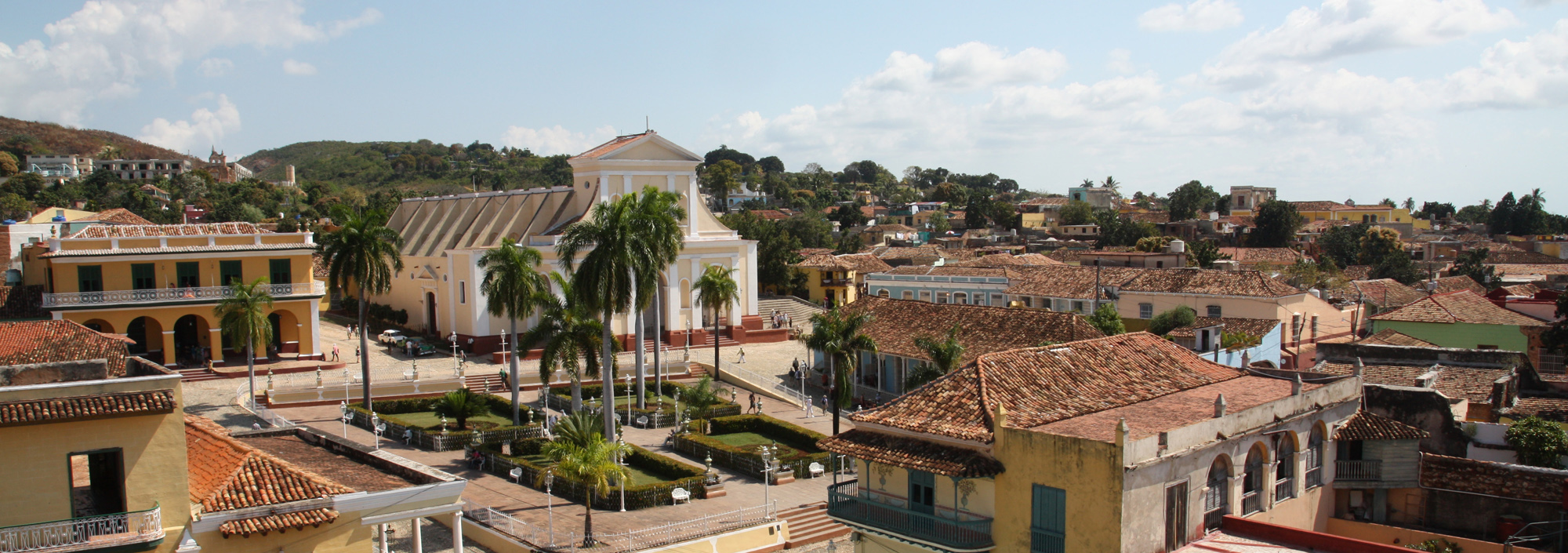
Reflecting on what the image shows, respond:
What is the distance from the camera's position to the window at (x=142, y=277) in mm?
40125

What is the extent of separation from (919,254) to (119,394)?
66177 millimetres

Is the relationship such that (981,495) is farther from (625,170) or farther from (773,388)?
(625,170)

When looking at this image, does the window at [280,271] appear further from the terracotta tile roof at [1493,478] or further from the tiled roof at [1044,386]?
the terracotta tile roof at [1493,478]

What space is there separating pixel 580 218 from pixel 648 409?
16567 mm

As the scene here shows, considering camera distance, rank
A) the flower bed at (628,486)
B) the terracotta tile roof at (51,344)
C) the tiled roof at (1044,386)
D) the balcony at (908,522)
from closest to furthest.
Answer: the balcony at (908,522), the tiled roof at (1044,386), the terracotta tile roof at (51,344), the flower bed at (628,486)

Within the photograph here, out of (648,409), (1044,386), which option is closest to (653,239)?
(648,409)

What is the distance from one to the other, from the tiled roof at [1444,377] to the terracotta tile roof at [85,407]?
26847mm

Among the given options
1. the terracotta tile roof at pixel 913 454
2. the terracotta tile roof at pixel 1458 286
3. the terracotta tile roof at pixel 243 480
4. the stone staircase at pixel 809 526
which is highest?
the terracotta tile roof at pixel 243 480

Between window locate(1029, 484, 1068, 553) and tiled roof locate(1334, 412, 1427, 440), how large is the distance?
335 inches

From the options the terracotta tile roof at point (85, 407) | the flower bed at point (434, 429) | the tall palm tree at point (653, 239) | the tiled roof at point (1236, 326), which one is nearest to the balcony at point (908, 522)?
the terracotta tile roof at point (85, 407)

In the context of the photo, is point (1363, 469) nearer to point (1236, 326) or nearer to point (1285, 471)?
point (1285, 471)

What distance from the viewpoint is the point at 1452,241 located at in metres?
93.7

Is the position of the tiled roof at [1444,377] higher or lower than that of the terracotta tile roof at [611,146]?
lower

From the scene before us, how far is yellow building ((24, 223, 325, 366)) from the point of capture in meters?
39.2
